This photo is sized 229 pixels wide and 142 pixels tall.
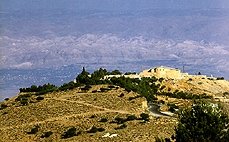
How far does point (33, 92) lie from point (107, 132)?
41.6m

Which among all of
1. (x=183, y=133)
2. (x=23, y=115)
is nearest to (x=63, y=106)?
(x=23, y=115)

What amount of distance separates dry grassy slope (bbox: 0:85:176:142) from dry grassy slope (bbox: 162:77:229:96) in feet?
102

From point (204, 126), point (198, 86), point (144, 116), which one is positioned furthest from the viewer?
point (198, 86)

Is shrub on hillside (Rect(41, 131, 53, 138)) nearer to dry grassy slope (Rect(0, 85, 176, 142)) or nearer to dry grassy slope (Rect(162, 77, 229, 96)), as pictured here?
dry grassy slope (Rect(0, 85, 176, 142))

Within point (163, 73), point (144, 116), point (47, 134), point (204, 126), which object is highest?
point (204, 126)

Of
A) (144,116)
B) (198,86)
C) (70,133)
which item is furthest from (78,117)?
(198,86)

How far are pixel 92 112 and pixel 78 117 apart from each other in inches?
139

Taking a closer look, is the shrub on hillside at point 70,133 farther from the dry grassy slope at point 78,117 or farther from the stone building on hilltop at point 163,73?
the stone building on hilltop at point 163,73

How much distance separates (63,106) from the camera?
9056 cm

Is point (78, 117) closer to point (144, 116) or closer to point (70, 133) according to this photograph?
point (70, 133)

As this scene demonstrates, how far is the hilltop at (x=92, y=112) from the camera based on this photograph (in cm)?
7319

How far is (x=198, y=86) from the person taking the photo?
13512 cm

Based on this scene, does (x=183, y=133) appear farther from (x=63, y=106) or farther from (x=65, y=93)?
(x=65, y=93)

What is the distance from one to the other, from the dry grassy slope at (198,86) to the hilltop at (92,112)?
9.63m
